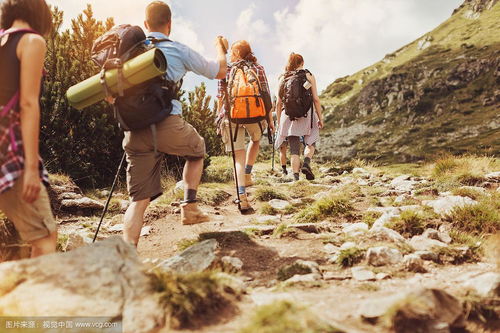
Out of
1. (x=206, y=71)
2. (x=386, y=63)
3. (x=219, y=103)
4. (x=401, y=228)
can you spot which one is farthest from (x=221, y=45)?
(x=386, y=63)

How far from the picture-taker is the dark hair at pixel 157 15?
3.63m

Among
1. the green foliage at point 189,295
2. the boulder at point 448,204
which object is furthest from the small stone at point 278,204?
the green foliage at point 189,295

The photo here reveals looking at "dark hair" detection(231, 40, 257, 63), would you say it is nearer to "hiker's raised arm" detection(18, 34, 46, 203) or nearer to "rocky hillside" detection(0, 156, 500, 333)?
"rocky hillside" detection(0, 156, 500, 333)

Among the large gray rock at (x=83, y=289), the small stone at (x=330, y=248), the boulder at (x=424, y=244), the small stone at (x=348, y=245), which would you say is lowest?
the small stone at (x=330, y=248)

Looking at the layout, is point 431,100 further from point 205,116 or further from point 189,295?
point 189,295

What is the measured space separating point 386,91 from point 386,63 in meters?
43.0

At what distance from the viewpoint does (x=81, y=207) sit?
6.72m

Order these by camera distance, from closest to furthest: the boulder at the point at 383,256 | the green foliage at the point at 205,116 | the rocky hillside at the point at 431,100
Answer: the boulder at the point at 383,256 < the green foliage at the point at 205,116 < the rocky hillside at the point at 431,100

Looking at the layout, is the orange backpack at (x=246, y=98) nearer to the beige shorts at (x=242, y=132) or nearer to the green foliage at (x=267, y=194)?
the beige shorts at (x=242, y=132)

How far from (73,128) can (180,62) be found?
238 inches

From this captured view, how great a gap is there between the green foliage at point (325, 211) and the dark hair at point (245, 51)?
2686 millimetres

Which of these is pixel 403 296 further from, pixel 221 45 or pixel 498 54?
pixel 498 54

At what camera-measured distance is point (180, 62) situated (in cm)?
350

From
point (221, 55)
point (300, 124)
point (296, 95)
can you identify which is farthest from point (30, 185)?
point (300, 124)
